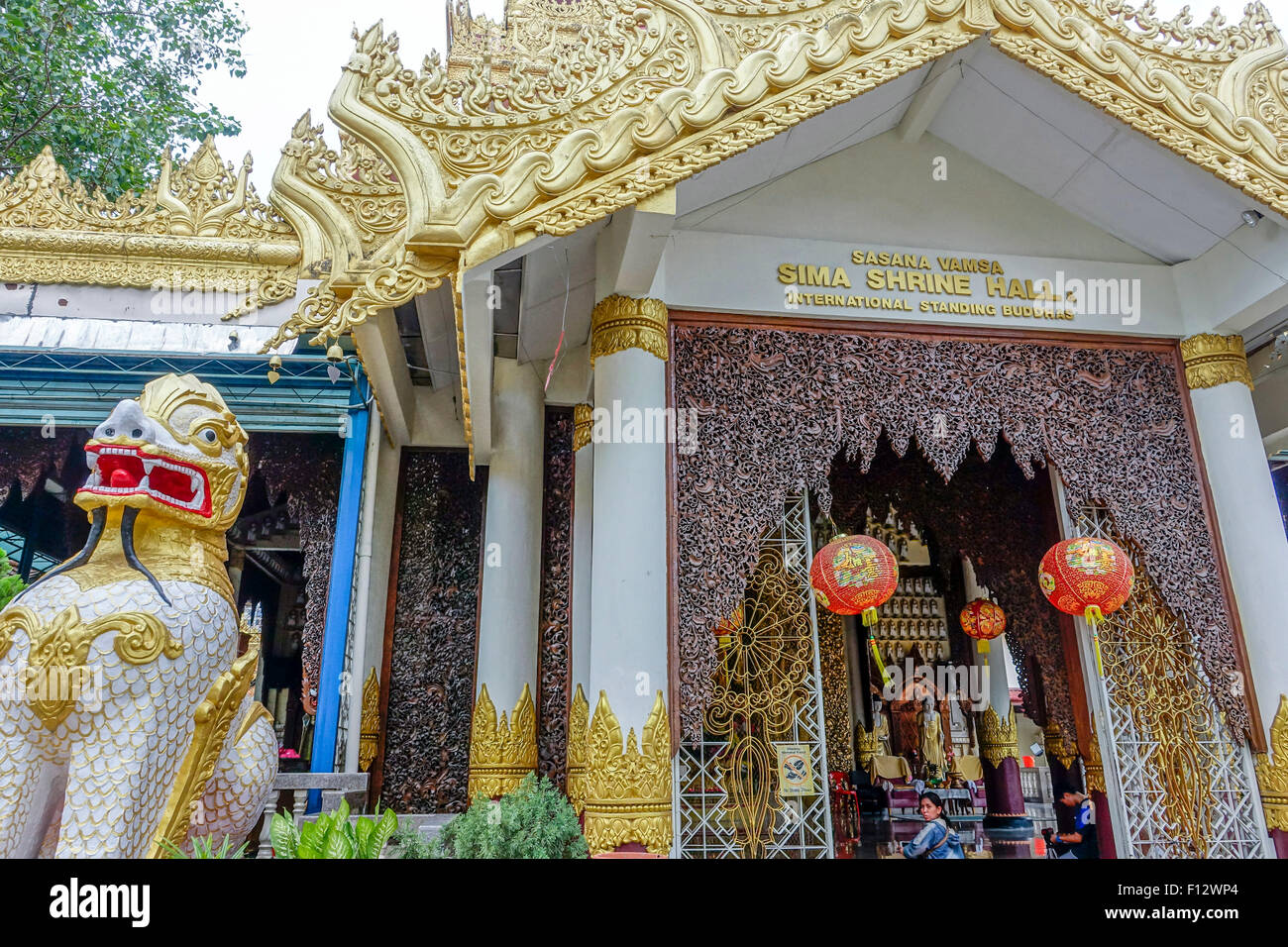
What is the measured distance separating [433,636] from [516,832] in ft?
8.37

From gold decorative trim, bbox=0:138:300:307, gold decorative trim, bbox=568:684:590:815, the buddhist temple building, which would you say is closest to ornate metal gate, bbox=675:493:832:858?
the buddhist temple building

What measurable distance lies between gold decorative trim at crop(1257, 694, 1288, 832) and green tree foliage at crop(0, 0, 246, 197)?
10137 mm

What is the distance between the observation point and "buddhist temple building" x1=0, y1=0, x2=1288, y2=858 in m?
3.48

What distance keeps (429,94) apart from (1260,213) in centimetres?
420

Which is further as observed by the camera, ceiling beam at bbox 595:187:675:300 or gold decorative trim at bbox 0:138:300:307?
gold decorative trim at bbox 0:138:300:307

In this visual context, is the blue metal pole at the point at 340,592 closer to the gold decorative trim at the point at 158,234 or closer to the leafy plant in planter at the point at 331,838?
the gold decorative trim at the point at 158,234

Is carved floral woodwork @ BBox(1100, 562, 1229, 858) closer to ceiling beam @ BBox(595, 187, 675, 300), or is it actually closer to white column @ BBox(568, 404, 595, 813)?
white column @ BBox(568, 404, 595, 813)

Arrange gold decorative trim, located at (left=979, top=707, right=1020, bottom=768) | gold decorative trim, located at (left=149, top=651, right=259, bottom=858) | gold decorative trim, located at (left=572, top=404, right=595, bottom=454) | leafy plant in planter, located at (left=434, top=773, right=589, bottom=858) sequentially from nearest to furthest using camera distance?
gold decorative trim, located at (left=149, top=651, right=259, bottom=858) < leafy plant in planter, located at (left=434, top=773, right=589, bottom=858) < gold decorative trim, located at (left=572, top=404, right=595, bottom=454) < gold decorative trim, located at (left=979, top=707, right=1020, bottom=768)

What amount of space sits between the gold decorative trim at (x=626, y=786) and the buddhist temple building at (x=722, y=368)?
0.02 meters

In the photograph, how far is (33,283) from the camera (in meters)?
5.10

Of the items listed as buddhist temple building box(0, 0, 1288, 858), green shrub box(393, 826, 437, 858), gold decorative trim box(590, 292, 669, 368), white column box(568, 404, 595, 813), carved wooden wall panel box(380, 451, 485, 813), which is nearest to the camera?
green shrub box(393, 826, 437, 858)

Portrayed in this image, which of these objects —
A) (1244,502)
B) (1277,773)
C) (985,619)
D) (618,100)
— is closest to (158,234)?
(618,100)

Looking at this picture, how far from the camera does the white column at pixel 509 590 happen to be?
16.0 feet
